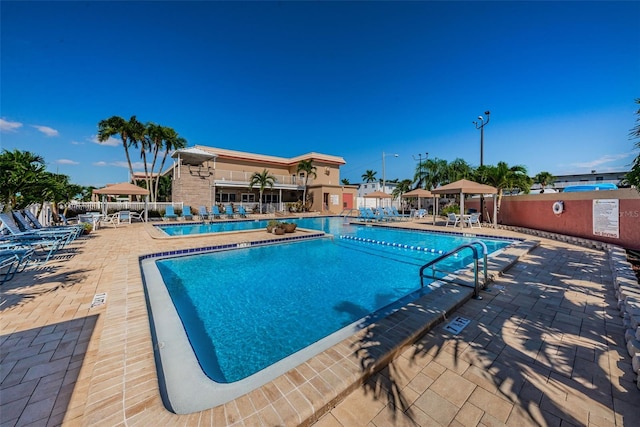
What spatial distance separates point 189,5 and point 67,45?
528 cm

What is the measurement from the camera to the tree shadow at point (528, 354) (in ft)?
5.69

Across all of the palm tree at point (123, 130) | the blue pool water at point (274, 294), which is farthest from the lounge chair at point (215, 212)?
the blue pool water at point (274, 294)

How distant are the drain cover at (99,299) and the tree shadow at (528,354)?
11.8 feet

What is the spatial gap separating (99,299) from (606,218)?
12470mm

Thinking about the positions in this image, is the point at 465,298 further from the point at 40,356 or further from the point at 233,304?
the point at 40,356

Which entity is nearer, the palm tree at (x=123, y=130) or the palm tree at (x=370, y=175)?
the palm tree at (x=123, y=130)

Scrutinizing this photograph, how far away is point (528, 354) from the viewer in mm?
2322

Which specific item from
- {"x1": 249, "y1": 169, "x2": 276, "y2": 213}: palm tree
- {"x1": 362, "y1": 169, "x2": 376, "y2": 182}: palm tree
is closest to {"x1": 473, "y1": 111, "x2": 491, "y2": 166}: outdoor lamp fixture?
{"x1": 249, "y1": 169, "x2": 276, "y2": 213}: palm tree

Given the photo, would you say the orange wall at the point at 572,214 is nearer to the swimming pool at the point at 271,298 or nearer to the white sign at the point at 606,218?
the white sign at the point at 606,218

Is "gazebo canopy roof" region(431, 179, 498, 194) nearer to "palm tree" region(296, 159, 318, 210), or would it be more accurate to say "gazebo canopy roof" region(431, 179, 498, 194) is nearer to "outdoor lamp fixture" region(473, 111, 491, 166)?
"outdoor lamp fixture" region(473, 111, 491, 166)

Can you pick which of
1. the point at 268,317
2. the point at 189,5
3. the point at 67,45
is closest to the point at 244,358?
the point at 268,317

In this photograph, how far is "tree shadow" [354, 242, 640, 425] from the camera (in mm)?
1735

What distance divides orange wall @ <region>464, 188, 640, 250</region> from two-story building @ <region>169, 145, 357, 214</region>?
15.4 metres

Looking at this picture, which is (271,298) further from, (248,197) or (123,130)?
(123,130)
